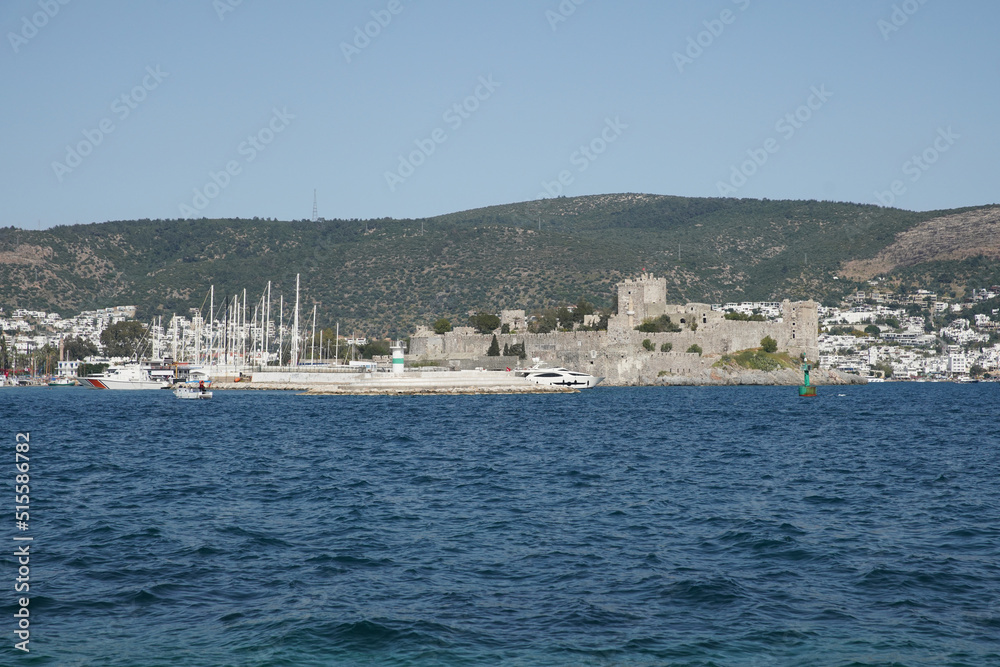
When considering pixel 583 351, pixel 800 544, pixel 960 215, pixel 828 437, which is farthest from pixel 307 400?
pixel 960 215

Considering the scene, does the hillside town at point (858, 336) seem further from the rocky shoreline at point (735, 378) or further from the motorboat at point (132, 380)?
the rocky shoreline at point (735, 378)

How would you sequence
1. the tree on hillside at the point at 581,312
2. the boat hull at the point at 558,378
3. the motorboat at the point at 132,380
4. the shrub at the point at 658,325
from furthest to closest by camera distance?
1. the tree on hillside at the point at 581,312
2. the shrub at the point at 658,325
3. the motorboat at the point at 132,380
4. the boat hull at the point at 558,378

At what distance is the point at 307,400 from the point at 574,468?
30094 mm

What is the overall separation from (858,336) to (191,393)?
73184mm

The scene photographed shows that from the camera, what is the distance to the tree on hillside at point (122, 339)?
8852 cm

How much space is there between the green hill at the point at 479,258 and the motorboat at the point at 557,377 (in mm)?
32968

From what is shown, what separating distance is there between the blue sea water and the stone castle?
133 feet

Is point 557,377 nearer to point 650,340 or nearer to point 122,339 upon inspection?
point 650,340

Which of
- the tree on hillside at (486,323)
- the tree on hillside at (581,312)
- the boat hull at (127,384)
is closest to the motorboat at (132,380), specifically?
the boat hull at (127,384)

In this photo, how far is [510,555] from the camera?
9.93 metres

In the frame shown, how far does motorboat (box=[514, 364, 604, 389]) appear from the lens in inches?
2195

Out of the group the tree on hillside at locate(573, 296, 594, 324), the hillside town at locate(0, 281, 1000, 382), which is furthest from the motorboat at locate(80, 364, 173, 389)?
→ the tree on hillside at locate(573, 296, 594, 324)

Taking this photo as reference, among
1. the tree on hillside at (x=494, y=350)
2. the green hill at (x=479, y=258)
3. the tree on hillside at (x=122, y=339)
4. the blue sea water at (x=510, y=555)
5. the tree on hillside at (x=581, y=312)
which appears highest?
the green hill at (x=479, y=258)

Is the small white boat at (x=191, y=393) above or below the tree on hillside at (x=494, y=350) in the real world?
below
